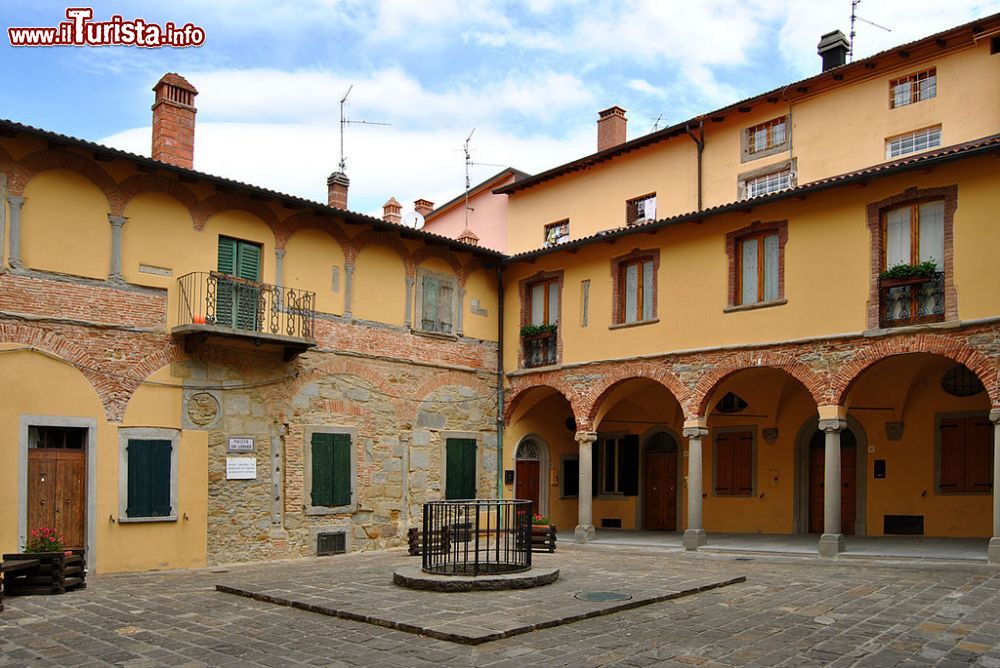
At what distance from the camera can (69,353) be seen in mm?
14133

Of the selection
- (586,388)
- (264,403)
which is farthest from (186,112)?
(586,388)

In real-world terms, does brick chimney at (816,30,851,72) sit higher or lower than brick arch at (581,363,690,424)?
higher

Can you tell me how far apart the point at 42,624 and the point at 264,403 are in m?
7.26

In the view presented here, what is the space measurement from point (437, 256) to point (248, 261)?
4.92 metres

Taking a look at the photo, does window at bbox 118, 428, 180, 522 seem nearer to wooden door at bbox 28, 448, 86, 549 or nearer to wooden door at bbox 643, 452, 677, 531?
wooden door at bbox 28, 448, 86, 549

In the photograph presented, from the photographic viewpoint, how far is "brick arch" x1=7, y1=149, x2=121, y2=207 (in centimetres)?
1384

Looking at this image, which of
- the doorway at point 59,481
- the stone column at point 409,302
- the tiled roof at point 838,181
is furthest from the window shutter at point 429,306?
the doorway at point 59,481

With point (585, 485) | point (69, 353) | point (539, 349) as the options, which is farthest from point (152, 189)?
point (585, 485)

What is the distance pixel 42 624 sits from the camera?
9.66 m

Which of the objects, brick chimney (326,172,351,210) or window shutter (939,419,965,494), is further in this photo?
brick chimney (326,172,351,210)

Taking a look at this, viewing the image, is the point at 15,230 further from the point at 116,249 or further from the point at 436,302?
the point at 436,302

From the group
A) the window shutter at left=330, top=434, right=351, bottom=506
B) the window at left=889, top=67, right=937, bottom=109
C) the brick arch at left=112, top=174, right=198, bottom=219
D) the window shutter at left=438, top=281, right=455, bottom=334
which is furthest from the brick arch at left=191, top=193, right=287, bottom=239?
the window at left=889, top=67, right=937, bottom=109

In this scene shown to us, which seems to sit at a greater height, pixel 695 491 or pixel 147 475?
pixel 147 475

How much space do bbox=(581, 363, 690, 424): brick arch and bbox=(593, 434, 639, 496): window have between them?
3687mm
